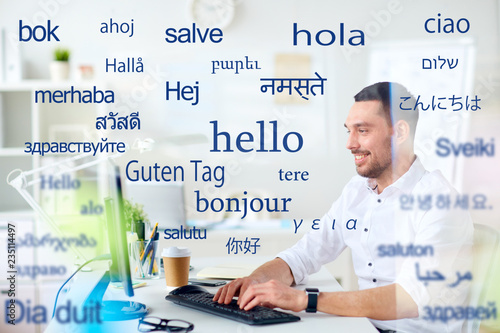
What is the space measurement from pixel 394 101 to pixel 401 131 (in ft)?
0.35

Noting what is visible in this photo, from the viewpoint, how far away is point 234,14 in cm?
301

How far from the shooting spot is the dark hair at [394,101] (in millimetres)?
1564

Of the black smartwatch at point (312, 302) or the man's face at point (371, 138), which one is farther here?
the man's face at point (371, 138)

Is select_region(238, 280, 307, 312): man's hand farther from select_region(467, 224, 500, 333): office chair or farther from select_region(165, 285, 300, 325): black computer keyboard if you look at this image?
select_region(467, 224, 500, 333): office chair

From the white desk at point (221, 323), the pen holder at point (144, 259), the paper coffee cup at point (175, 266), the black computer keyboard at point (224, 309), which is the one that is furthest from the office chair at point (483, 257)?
the pen holder at point (144, 259)

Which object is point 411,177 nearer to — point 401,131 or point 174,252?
point 401,131

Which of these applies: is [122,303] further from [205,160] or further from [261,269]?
[205,160]

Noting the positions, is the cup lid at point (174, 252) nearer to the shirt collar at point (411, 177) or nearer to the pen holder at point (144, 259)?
the pen holder at point (144, 259)

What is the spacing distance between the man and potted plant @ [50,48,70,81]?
1.83 m

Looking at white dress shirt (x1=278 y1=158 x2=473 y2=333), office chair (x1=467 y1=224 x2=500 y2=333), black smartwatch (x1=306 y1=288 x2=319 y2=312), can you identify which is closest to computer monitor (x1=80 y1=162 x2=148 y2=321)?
black smartwatch (x1=306 y1=288 x2=319 y2=312)

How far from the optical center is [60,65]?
295 cm

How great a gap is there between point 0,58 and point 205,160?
1.21 metres

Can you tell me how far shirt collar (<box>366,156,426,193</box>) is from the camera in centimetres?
155

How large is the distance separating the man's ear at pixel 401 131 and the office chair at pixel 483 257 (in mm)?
306
